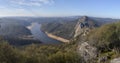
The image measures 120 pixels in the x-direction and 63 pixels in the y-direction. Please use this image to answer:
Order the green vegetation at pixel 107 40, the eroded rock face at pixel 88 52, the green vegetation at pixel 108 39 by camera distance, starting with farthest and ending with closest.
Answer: the green vegetation at pixel 108 39
the green vegetation at pixel 107 40
the eroded rock face at pixel 88 52

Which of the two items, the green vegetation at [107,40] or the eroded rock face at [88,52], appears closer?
the eroded rock face at [88,52]

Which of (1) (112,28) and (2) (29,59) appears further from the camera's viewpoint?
(1) (112,28)

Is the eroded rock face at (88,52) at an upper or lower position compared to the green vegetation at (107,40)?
lower

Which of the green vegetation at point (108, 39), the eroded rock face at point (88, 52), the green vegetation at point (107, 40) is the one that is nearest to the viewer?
the eroded rock face at point (88, 52)

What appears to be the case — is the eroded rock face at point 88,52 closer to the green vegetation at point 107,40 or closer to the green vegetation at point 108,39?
the green vegetation at point 107,40

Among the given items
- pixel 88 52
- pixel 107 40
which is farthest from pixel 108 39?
pixel 88 52

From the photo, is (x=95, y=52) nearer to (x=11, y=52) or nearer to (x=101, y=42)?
(x=101, y=42)

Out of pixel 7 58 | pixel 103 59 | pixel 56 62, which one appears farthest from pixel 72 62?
pixel 7 58

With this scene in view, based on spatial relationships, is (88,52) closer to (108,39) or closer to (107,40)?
(107,40)

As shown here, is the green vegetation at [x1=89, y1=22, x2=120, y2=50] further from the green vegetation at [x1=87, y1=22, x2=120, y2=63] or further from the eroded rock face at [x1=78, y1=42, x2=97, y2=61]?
the eroded rock face at [x1=78, y1=42, x2=97, y2=61]

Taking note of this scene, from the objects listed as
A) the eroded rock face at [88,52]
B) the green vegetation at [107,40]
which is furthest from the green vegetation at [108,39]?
the eroded rock face at [88,52]

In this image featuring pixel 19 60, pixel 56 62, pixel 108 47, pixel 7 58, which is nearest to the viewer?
pixel 7 58
